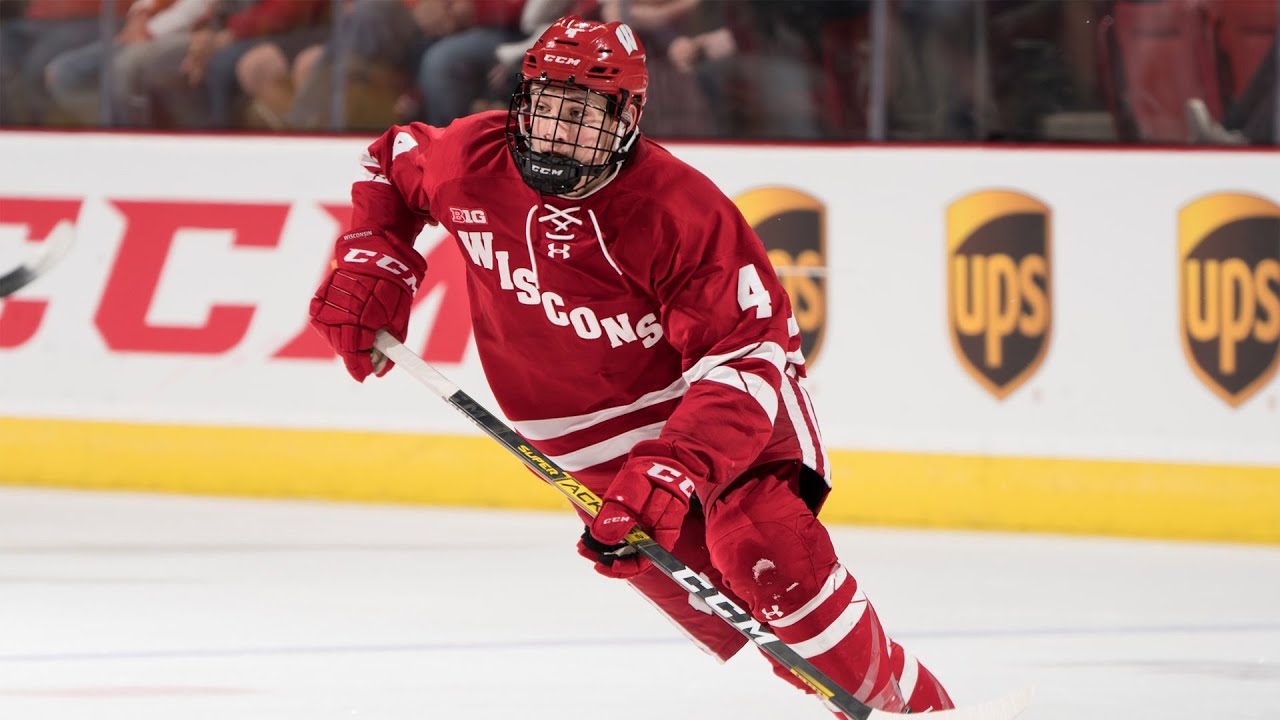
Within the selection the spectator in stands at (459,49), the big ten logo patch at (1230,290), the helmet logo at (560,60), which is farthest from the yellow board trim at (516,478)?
the helmet logo at (560,60)

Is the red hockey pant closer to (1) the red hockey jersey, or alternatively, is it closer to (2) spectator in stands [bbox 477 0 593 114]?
(1) the red hockey jersey

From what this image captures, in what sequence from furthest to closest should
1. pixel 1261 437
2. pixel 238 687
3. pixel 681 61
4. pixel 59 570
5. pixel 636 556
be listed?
pixel 681 61
pixel 1261 437
pixel 59 570
pixel 238 687
pixel 636 556

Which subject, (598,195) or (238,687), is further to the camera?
(238,687)

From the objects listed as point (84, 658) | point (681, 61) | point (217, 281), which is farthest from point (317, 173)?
point (84, 658)

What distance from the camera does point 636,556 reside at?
2465 millimetres

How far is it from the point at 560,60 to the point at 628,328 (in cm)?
39

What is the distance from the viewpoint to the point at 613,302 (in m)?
2.63

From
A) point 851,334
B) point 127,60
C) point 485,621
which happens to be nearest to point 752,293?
point 485,621

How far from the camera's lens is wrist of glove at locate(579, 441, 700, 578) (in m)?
2.36

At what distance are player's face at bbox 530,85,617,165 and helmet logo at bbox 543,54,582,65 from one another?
34mm

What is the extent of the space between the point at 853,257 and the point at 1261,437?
1153 mm

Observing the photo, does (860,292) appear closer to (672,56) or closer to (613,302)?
(672,56)

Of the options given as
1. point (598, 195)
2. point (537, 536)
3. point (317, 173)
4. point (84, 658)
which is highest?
point (598, 195)

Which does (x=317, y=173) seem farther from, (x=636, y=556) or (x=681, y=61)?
(x=636, y=556)
